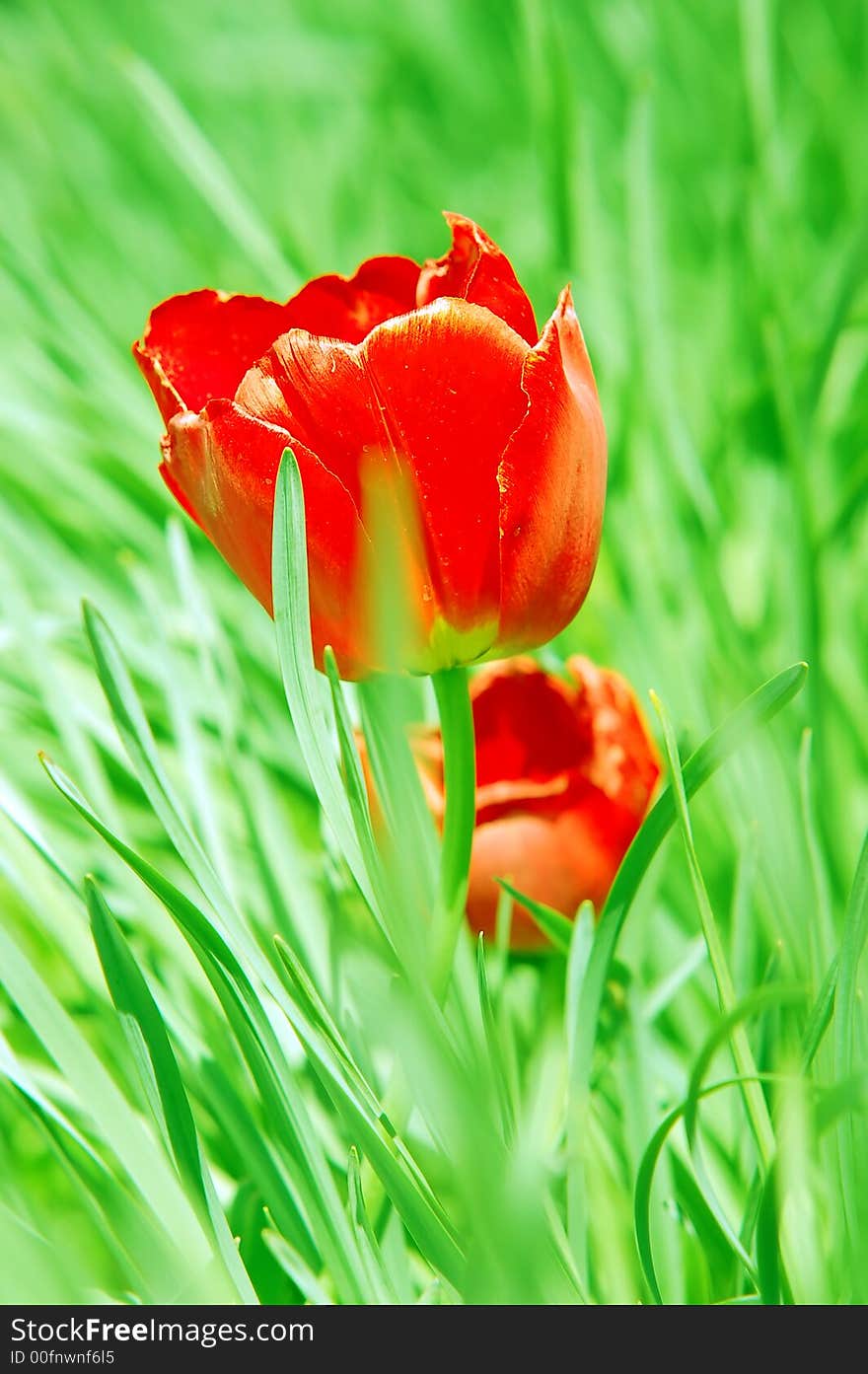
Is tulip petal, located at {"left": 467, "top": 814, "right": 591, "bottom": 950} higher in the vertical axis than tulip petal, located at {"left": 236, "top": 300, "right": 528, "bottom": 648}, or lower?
lower

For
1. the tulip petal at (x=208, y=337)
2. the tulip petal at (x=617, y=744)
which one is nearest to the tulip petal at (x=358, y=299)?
the tulip petal at (x=208, y=337)

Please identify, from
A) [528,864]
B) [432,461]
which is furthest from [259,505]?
[528,864]

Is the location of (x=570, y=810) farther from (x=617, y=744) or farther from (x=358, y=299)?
(x=358, y=299)

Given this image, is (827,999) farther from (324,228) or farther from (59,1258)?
(324,228)

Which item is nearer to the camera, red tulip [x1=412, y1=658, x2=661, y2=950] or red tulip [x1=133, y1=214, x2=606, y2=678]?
red tulip [x1=133, y1=214, x2=606, y2=678]

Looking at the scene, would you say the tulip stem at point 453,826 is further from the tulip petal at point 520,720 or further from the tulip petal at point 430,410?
the tulip petal at point 520,720

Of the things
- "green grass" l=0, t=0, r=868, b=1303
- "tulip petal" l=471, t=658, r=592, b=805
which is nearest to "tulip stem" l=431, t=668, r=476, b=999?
"green grass" l=0, t=0, r=868, b=1303

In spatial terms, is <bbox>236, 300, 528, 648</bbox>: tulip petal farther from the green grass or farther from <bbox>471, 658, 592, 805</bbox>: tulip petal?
<bbox>471, 658, 592, 805</bbox>: tulip petal
